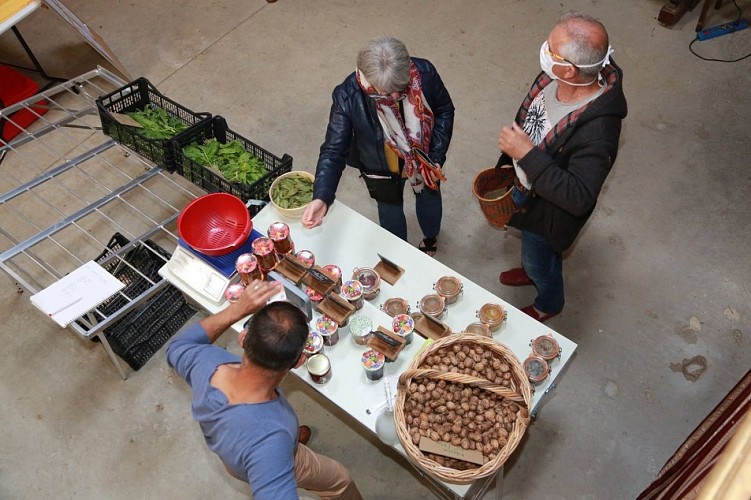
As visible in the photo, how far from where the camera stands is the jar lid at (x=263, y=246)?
2925mm

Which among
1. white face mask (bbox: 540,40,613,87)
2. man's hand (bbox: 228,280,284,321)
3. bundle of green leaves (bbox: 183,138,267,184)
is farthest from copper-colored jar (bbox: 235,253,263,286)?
white face mask (bbox: 540,40,613,87)

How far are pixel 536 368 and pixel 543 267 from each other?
0.85m

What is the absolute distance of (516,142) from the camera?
108 inches

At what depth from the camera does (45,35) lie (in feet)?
19.0

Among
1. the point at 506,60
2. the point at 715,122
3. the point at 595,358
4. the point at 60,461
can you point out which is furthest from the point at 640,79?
the point at 60,461

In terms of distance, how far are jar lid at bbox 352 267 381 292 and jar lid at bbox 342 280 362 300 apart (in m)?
0.09

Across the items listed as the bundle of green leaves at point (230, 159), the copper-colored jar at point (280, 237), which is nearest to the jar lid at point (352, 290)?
the copper-colored jar at point (280, 237)

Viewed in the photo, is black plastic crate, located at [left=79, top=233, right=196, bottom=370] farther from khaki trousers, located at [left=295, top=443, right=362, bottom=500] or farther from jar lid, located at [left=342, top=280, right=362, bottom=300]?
khaki trousers, located at [left=295, top=443, right=362, bottom=500]

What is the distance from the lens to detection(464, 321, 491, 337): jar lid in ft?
→ 9.32

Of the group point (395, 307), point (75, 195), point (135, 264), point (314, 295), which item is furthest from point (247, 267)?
point (75, 195)

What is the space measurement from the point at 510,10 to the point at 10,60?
14.8 ft

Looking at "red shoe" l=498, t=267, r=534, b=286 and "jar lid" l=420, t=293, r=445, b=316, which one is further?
"red shoe" l=498, t=267, r=534, b=286

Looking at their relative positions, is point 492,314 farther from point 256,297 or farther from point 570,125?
point 256,297

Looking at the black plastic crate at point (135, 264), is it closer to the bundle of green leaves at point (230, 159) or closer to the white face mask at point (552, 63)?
the bundle of green leaves at point (230, 159)
